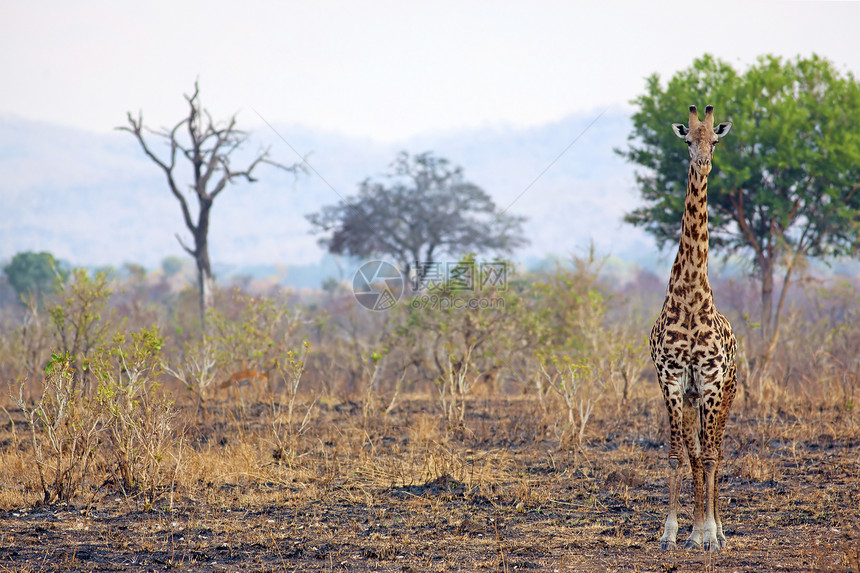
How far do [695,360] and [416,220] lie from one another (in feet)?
84.4

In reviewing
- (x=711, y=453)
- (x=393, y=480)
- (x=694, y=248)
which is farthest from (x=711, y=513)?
(x=393, y=480)

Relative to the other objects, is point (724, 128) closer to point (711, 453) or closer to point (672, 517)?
point (711, 453)

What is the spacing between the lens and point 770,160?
16422 mm

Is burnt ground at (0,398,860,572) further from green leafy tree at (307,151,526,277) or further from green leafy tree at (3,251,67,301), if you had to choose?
green leafy tree at (3,251,67,301)

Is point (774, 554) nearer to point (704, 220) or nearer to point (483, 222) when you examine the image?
point (704, 220)

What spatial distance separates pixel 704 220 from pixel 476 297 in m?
7.21

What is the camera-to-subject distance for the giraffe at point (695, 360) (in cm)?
574

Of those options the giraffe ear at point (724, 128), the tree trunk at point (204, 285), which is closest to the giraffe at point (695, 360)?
the giraffe ear at point (724, 128)

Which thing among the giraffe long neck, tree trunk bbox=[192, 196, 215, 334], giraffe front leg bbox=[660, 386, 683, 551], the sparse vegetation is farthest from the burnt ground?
tree trunk bbox=[192, 196, 215, 334]

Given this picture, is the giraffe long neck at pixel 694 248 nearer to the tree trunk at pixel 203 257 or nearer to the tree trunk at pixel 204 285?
the tree trunk at pixel 204 285

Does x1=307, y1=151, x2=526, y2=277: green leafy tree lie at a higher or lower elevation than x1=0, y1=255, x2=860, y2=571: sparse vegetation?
higher

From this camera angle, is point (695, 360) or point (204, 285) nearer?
point (695, 360)

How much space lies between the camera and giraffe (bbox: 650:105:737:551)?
5.74 metres

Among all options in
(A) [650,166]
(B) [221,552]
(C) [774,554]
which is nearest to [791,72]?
(A) [650,166]
